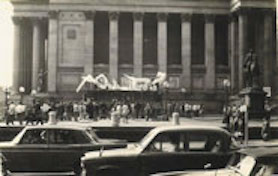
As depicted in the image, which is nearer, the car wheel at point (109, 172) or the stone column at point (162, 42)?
the car wheel at point (109, 172)

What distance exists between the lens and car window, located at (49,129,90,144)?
13859mm

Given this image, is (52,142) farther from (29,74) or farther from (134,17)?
(29,74)

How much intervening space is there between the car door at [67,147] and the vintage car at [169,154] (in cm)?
219

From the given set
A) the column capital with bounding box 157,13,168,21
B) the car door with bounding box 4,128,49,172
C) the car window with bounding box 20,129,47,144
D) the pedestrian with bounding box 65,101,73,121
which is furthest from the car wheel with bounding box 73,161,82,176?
the column capital with bounding box 157,13,168,21

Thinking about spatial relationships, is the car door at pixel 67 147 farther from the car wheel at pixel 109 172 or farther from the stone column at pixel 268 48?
the stone column at pixel 268 48

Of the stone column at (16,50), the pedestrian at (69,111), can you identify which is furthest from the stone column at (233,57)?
the stone column at (16,50)

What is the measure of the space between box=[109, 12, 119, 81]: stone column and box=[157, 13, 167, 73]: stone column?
17.7 ft

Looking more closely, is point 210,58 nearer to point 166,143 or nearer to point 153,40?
point 153,40

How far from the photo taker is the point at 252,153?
28.5ft

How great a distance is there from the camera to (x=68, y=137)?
13906 mm

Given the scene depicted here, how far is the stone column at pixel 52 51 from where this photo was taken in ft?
203

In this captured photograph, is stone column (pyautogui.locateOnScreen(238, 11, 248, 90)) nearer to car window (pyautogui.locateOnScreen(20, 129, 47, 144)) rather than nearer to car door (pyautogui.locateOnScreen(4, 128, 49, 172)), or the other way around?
car window (pyautogui.locateOnScreen(20, 129, 47, 144))

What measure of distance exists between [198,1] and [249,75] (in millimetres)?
Answer: 27079

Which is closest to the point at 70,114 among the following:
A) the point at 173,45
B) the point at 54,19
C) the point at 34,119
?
the point at 34,119
